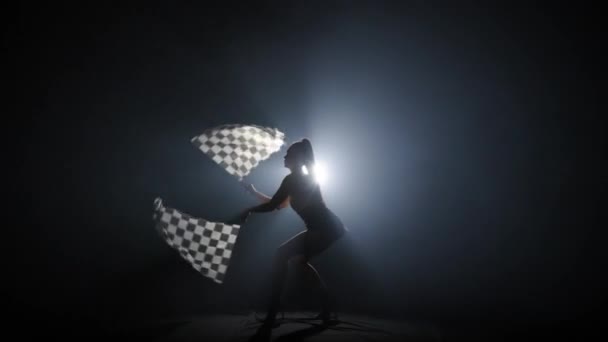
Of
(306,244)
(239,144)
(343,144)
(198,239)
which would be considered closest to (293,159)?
(306,244)

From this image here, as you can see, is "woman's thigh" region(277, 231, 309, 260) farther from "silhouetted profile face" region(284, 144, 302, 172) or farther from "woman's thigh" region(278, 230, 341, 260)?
"silhouetted profile face" region(284, 144, 302, 172)

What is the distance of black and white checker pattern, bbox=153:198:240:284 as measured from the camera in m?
2.12

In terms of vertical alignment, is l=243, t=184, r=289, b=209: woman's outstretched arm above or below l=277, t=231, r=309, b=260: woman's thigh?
above

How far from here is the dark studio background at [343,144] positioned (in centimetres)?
267

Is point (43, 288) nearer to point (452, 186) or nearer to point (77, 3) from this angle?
point (77, 3)

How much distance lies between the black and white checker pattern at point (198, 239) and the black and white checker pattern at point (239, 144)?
16.2 inches

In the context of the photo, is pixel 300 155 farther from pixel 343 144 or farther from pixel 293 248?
pixel 343 144

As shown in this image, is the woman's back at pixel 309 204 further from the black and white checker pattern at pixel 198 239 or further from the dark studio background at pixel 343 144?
the dark studio background at pixel 343 144

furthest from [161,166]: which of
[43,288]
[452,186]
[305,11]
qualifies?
[452,186]

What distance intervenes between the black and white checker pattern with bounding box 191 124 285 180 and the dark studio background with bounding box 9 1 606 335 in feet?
1.29

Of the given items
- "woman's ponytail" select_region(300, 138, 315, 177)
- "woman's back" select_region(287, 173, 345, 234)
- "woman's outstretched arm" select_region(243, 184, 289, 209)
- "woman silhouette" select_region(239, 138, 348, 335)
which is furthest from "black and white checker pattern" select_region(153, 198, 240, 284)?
"woman's ponytail" select_region(300, 138, 315, 177)

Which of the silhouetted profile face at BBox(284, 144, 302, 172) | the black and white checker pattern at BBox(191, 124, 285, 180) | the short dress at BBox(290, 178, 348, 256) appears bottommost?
the short dress at BBox(290, 178, 348, 256)

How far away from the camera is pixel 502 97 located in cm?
297

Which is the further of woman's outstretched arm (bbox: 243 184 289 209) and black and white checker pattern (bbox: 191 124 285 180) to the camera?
black and white checker pattern (bbox: 191 124 285 180)
